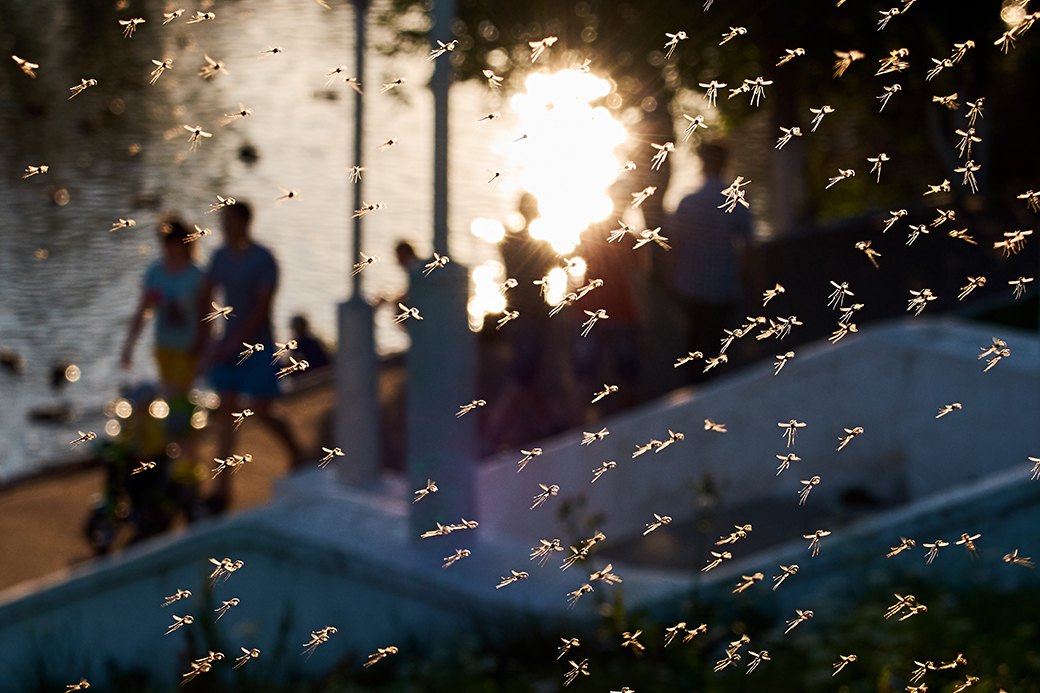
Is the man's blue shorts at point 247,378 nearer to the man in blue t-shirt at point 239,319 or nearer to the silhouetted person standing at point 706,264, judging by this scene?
the man in blue t-shirt at point 239,319

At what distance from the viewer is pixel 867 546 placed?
5203 millimetres

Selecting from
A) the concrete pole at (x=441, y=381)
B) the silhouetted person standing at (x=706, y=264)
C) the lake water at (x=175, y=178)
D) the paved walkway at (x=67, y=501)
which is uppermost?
the lake water at (x=175, y=178)

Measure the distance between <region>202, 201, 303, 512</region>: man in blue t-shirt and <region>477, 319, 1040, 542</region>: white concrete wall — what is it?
1302 millimetres

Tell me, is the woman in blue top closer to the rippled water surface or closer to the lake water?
the rippled water surface

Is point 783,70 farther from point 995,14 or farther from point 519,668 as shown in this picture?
point 519,668

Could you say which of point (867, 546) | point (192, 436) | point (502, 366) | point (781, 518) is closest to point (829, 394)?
point (781, 518)

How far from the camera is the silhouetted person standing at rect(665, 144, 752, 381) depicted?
25.0 feet

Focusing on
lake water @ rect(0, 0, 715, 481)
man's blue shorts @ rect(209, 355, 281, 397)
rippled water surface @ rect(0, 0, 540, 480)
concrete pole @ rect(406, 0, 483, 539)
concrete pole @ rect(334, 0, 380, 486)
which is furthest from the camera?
rippled water surface @ rect(0, 0, 540, 480)

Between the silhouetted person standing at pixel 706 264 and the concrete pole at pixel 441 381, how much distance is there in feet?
6.95

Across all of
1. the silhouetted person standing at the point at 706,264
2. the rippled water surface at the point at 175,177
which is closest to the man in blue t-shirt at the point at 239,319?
the silhouetted person standing at the point at 706,264

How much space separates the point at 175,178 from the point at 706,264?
16.1m

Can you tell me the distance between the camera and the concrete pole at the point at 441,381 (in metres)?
5.56

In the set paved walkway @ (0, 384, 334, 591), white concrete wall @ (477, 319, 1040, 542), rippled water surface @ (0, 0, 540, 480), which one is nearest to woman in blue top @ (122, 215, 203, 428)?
paved walkway @ (0, 384, 334, 591)

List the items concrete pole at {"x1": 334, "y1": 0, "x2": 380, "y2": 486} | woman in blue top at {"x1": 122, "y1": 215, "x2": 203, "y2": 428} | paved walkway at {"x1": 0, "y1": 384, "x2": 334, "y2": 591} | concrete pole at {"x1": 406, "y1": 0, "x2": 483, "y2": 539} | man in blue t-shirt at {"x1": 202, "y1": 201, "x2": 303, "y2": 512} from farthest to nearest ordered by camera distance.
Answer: paved walkway at {"x1": 0, "y1": 384, "x2": 334, "y2": 591}
woman in blue top at {"x1": 122, "y1": 215, "x2": 203, "y2": 428}
concrete pole at {"x1": 334, "y1": 0, "x2": 380, "y2": 486}
man in blue t-shirt at {"x1": 202, "y1": 201, "x2": 303, "y2": 512}
concrete pole at {"x1": 406, "y1": 0, "x2": 483, "y2": 539}
